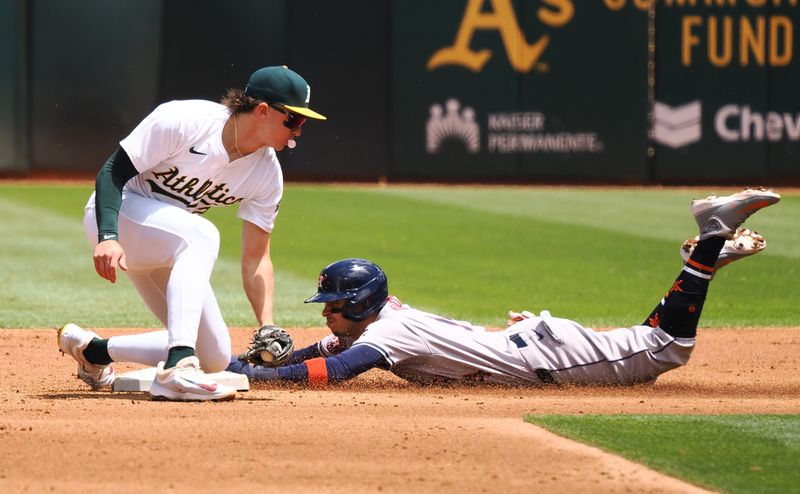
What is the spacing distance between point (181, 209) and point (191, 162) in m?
0.20

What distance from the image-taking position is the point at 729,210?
610cm

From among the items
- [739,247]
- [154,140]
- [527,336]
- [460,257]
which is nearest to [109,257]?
[154,140]

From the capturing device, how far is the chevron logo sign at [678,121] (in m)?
21.1

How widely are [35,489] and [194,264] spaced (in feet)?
5.20

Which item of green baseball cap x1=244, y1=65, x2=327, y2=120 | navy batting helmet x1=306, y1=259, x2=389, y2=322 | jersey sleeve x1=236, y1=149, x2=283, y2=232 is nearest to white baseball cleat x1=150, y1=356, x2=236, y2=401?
navy batting helmet x1=306, y1=259, x2=389, y2=322

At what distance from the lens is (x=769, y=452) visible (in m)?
4.73

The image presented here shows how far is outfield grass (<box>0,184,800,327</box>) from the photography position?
31.6 ft

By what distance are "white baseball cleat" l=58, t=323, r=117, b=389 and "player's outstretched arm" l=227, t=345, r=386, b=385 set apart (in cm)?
52

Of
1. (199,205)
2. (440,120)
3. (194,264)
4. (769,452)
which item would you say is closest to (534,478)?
(769,452)

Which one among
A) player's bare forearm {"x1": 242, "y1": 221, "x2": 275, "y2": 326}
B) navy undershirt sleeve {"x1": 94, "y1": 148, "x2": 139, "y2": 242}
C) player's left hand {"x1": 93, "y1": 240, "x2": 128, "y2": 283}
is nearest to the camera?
player's left hand {"x1": 93, "y1": 240, "x2": 128, "y2": 283}

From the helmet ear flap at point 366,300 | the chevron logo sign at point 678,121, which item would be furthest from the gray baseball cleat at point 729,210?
the chevron logo sign at point 678,121

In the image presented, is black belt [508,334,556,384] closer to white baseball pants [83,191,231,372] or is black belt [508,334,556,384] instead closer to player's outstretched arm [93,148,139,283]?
white baseball pants [83,191,231,372]

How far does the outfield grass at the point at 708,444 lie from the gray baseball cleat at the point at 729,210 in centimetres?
100

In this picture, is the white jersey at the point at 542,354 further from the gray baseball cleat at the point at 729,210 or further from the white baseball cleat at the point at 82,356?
the white baseball cleat at the point at 82,356
